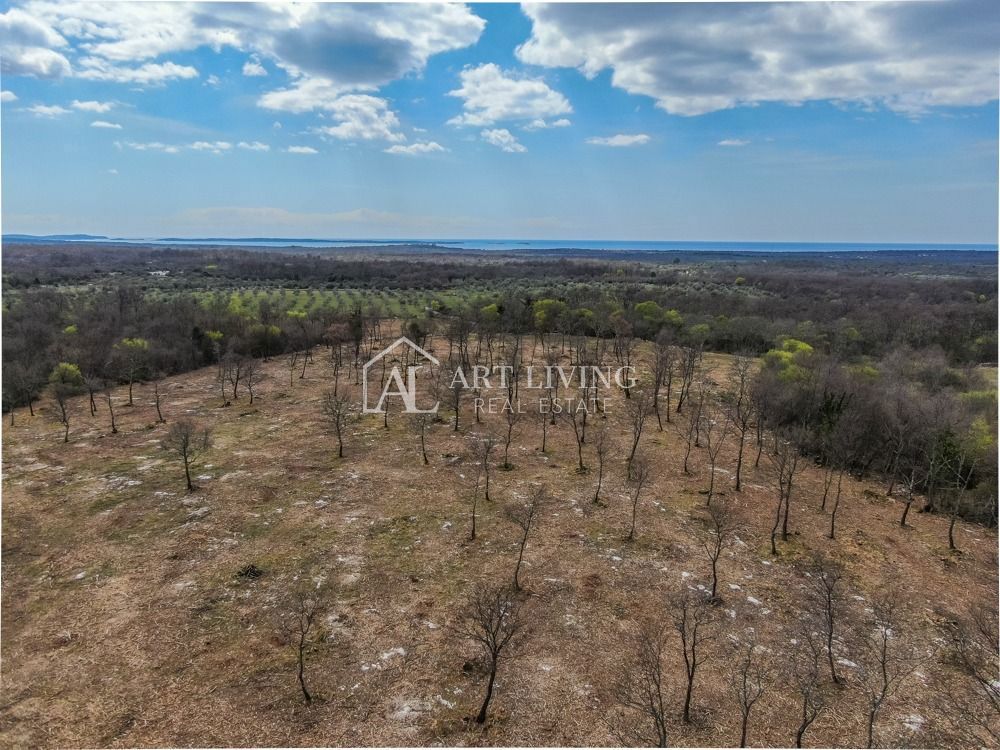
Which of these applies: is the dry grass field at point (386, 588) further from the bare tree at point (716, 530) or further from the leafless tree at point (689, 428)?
the leafless tree at point (689, 428)

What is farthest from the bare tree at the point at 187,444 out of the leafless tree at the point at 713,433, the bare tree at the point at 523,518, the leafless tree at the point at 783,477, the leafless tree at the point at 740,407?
the leafless tree at the point at 740,407

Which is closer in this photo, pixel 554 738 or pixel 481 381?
pixel 554 738

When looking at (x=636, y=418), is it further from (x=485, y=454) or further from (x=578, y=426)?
(x=485, y=454)

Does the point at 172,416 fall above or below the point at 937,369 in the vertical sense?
below

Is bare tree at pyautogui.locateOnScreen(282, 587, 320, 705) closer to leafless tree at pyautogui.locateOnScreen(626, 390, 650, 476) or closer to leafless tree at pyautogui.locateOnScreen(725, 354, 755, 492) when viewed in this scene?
leafless tree at pyautogui.locateOnScreen(626, 390, 650, 476)

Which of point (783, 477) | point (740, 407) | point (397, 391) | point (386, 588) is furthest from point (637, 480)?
point (397, 391)

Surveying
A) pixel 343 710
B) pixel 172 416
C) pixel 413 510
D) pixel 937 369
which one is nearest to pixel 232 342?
pixel 172 416

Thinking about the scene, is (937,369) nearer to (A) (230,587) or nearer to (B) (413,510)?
(B) (413,510)
